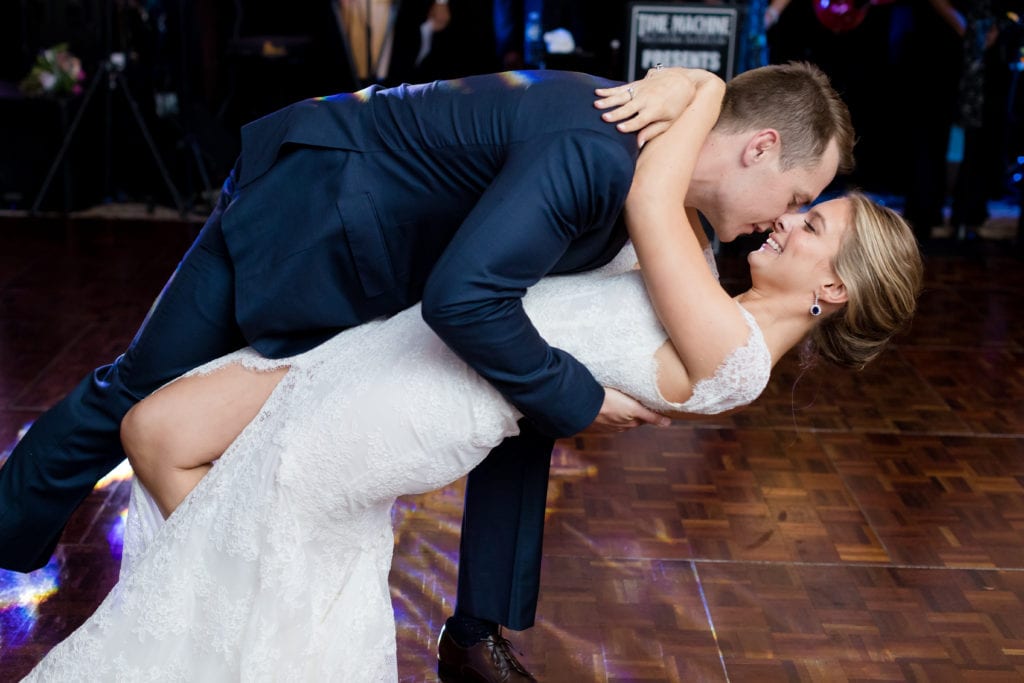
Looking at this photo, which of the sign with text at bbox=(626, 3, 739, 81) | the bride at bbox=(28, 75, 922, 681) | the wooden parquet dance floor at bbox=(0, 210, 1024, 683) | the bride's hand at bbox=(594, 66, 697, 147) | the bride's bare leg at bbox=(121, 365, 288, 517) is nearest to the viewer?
the bride's hand at bbox=(594, 66, 697, 147)

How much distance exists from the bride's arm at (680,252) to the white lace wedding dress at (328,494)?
50 millimetres

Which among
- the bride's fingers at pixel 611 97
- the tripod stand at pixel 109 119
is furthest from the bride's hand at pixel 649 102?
the tripod stand at pixel 109 119

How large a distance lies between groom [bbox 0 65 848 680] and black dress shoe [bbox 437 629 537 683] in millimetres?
340

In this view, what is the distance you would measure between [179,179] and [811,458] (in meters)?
4.57

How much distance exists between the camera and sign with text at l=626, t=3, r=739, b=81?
5.60m

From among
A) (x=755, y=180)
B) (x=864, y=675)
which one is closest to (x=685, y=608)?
(x=864, y=675)

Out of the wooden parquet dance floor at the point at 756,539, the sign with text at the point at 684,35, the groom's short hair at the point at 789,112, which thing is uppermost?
the groom's short hair at the point at 789,112

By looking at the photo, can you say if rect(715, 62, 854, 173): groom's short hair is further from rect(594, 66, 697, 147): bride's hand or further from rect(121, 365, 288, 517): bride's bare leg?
rect(121, 365, 288, 517): bride's bare leg

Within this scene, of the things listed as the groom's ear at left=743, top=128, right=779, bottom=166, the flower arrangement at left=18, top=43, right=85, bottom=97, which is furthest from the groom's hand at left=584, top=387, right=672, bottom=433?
Result: the flower arrangement at left=18, top=43, right=85, bottom=97

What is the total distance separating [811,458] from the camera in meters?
3.52

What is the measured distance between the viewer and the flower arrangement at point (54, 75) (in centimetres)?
615

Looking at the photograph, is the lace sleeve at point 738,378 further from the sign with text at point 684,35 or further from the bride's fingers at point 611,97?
the sign with text at point 684,35

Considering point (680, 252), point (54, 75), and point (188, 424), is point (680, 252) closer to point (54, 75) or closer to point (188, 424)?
point (188, 424)

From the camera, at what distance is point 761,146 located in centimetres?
196
